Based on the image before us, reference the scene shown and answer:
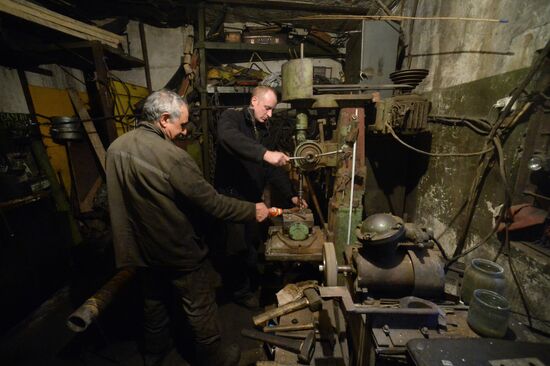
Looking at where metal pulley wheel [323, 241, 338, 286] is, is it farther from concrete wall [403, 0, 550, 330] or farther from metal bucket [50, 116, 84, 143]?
metal bucket [50, 116, 84, 143]

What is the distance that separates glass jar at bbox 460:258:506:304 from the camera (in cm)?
139

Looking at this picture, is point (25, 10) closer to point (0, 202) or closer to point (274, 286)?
point (0, 202)

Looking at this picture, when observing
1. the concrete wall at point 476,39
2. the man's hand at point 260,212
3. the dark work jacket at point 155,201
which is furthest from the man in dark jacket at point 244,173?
the concrete wall at point 476,39

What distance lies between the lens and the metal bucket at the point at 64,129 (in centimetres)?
382

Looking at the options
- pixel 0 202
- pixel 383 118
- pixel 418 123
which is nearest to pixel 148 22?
pixel 0 202

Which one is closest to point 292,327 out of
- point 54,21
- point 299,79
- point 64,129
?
point 299,79

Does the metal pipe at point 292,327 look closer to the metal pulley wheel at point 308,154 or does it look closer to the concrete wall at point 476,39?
the metal pulley wheel at point 308,154

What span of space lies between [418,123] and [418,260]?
1.98 m

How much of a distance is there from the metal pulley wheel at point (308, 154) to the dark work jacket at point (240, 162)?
0.41m

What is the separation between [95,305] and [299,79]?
2.63 m

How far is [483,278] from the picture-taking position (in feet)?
4.70

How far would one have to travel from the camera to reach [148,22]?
5.55 m

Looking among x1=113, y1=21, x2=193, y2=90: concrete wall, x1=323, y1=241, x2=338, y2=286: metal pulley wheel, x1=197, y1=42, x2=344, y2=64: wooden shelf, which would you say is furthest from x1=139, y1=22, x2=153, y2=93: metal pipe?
x1=323, y1=241, x2=338, y2=286: metal pulley wheel

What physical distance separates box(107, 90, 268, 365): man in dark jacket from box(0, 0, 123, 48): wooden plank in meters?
2.59
